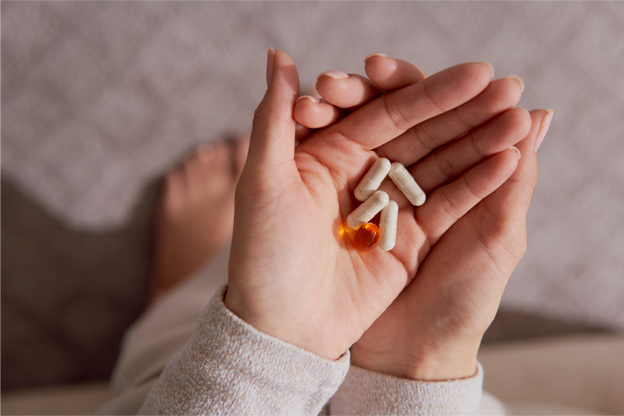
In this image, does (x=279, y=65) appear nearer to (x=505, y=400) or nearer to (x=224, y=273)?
(x=224, y=273)

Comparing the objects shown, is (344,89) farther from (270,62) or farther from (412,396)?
(412,396)

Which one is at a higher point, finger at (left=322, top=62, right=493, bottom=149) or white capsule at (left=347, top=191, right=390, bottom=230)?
finger at (left=322, top=62, right=493, bottom=149)

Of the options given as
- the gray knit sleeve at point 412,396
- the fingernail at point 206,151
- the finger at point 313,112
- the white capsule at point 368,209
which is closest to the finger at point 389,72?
the finger at point 313,112

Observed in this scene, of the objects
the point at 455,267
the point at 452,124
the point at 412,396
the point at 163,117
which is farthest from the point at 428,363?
the point at 163,117

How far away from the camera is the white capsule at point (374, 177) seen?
0.92 metres

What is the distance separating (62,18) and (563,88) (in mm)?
2210

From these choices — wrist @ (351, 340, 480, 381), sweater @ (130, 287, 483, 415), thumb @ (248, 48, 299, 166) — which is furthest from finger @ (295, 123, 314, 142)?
wrist @ (351, 340, 480, 381)

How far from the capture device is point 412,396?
955 mm

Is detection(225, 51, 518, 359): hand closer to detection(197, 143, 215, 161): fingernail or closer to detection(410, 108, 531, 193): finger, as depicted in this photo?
detection(410, 108, 531, 193): finger

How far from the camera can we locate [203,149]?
180cm

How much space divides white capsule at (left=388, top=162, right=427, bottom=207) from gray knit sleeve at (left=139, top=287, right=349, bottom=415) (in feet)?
1.38

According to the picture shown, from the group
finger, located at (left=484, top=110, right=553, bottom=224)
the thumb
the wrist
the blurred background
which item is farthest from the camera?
the blurred background

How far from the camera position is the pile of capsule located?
0.92m

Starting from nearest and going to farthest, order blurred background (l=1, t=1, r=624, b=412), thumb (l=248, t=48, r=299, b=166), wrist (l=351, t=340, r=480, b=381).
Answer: thumb (l=248, t=48, r=299, b=166)
wrist (l=351, t=340, r=480, b=381)
blurred background (l=1, t=1, r=624, b=412)
